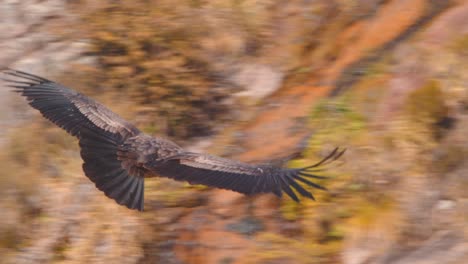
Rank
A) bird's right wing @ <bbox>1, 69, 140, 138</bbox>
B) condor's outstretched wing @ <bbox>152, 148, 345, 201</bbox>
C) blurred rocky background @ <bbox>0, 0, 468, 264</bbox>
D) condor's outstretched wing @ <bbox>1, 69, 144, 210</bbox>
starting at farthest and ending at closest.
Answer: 1. bird's right wing @ <bbox>1, 69, 140, 138</bbox>
2. blurred rocky background @ <bbox>0, 0, 468, 264</bbox>
3. condor's outstretched wing @ <bbox>1, 69, 144, 210</bbox>
4. condor's outstretched wing @ <bbox>152, 148, 345, 201</bbox>

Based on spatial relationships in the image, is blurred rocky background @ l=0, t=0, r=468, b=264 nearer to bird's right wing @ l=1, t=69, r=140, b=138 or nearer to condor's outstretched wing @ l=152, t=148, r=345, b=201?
bird's right wing @ l=1, t=69, r=140, b=138

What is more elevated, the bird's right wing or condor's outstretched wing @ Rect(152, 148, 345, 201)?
the bird's right wing

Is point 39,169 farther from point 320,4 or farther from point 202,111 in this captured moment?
point 320,4

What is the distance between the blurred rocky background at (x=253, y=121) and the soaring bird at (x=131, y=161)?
44 cm

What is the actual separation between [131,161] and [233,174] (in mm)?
750

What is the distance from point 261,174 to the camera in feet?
16.2

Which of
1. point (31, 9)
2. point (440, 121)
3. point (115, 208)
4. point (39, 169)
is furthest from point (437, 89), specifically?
point (31, 9)

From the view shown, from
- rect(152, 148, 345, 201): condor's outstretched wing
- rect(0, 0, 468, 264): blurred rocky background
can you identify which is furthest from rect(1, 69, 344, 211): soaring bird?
rect(0, 0, 468, 264): blurred rocky background

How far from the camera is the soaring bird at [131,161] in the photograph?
4.91 metres

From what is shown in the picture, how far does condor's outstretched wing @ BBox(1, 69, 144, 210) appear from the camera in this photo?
5.34m

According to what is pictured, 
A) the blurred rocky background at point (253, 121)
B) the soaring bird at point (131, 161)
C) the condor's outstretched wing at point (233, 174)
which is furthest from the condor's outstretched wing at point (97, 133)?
the blurred rocky background at point (253, 121)

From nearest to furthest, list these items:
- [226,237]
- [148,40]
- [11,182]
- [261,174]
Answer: [261,174], [226,237], [11,182], [148,40]

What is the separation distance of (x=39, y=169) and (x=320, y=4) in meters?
2.50

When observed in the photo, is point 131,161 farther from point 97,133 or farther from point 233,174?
point 233,174
